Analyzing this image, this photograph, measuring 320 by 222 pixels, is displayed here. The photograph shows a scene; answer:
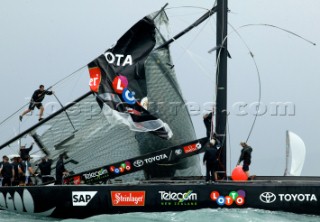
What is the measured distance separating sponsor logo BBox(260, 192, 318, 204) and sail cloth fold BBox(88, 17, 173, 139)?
335cm

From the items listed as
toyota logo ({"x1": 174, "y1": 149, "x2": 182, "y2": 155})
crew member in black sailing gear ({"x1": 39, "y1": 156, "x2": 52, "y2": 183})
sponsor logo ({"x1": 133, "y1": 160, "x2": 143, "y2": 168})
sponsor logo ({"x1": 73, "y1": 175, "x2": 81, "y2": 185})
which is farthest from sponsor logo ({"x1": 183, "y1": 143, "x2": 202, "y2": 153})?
crew member in black sailing gear ({"x1": 39, "y1": 156, "x2": 52, "y2": 183})

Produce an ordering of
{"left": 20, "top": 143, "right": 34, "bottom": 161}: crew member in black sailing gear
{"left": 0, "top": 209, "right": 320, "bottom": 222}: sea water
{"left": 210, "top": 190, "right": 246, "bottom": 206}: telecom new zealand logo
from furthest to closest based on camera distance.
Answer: {"left": 20, "top": 143, "right": 34, "bottom": 161}: crew member in black sailing gear
{"left": 210, "top": 190, "right": 246, "bottom": 206}: telecom new zealand logo
{"left": 0, "top": 209, "right": 320, "bottom": 222}: sea water

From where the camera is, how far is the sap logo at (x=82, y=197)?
1816cm

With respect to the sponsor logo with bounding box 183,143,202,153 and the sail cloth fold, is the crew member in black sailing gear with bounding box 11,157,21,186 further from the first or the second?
the sponsor logo with bounding box 183,143,202,153

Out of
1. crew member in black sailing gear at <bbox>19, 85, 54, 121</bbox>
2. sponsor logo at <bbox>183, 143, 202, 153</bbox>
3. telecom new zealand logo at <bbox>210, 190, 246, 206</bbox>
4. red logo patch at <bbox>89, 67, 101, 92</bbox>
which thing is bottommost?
telecom new zealand logo at <bbox>210, 190, 246, 206</bbox>

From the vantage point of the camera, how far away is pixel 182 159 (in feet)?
69.5

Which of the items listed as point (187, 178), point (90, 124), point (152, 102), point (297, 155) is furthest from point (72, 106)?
point (297, 155)

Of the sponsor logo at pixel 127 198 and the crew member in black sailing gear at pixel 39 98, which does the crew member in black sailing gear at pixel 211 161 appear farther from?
the crew member in black sailing gear at pixel 39 98

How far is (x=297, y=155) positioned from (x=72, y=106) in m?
5.91

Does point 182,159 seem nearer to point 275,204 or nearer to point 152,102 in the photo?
point 152,102

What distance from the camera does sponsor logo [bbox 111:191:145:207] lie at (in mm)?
17781

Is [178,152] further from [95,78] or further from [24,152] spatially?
[24,152]

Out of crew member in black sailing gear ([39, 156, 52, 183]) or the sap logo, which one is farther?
crew member in black sailing gear ([39, 156, 52, 183])

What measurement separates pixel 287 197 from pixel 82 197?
15.2 feet
